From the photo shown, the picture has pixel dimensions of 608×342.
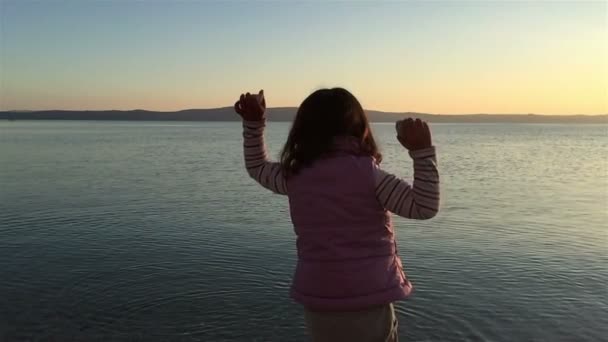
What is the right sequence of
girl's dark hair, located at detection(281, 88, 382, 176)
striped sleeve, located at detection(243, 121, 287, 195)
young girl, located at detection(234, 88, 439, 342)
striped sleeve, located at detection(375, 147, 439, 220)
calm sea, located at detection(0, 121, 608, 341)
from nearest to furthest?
striped sleeve, located at detection(375, 147, 439, 220)
young girl, located at detection(234, 88, 439, 342)
girl's dark hair, located at detection(281, 88, 382, 176)
striped sleeve, located at detection(243, 121, 287, 195)
calm sea, located at detection(0, 121, 608, 341)

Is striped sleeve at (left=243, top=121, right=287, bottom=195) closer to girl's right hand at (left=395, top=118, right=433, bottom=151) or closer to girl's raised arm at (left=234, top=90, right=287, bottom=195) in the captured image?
girl's raised arm at (left=234, top=90, right=287, bottom=195)

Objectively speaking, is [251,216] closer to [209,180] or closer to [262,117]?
[209,180]

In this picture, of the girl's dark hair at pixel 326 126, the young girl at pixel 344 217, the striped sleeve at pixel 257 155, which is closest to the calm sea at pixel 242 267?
the girl's dark hair at pixel 326 126

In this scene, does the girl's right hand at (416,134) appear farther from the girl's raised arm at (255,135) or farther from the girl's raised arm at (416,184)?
the girl's raised arm at (255,135)

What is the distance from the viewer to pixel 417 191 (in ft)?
9.36

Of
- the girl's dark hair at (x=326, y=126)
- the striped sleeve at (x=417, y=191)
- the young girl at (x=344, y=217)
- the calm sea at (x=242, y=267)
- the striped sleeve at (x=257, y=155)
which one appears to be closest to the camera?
the striped sleeve at (x=417, y=191)

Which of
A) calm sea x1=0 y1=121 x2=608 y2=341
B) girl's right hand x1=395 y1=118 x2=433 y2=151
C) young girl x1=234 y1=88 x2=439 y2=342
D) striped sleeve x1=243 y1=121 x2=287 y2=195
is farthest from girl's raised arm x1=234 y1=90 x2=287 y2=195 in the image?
girl's right hand x1=395 y1=118 x2=433 y2=151

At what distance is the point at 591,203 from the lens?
18219mm

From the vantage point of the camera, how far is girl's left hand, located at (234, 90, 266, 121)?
348 centimetres

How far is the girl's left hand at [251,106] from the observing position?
11.4ft

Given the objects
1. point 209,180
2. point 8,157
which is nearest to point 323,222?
point 209,180

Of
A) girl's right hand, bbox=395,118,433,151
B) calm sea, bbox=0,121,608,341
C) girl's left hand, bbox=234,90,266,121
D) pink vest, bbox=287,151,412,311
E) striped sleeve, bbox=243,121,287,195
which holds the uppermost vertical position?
girl's left hand, bbox=234,90,266,121

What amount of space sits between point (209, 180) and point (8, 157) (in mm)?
15558

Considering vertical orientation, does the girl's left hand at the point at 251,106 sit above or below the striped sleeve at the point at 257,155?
above
